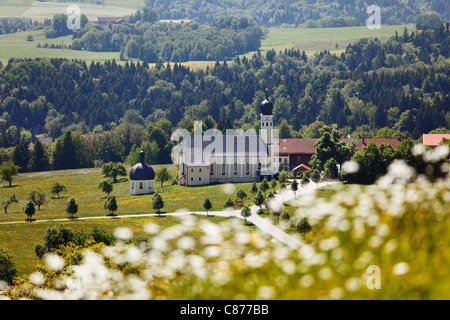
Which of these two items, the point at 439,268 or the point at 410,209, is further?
the point at 410,209

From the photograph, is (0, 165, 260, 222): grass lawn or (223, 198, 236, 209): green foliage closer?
(223, 198, 236, 209): green foliage

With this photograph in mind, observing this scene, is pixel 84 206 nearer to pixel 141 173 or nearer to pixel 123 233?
pixel 141 173

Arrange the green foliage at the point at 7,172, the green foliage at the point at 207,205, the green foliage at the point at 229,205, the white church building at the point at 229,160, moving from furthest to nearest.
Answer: the green foliage at the point at 7,172
the white church building at the point at 229,160
the green foliage at the point at 207,205
the green foliage at the point at 229,205

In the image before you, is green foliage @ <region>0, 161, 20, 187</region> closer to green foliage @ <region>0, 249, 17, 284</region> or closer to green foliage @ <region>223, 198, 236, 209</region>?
green foliage @ <region>223, 198, 236, 209</region>

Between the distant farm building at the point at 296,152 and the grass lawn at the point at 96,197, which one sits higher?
the distant farm building at the point at 296,152

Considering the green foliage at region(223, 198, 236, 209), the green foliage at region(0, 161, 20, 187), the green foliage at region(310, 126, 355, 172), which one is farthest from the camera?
the green foliage at region(0, 161, 20, 187)

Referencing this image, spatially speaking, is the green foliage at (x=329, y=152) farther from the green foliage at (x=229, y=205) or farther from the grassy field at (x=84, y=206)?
the green foliage at (x=229, y=205)

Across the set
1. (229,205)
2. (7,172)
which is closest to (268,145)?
(229,205)

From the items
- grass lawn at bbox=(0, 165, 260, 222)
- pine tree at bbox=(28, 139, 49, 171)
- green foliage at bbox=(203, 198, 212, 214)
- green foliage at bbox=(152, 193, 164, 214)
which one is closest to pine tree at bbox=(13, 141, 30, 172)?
pine tree at bbox=(28, 139, 49, 171)

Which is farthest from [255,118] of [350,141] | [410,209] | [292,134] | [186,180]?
[410,209]

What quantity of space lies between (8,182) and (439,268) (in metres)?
119

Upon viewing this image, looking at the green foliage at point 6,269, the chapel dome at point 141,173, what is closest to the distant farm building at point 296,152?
the chapel dome at point 141,173
